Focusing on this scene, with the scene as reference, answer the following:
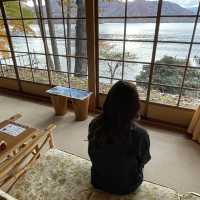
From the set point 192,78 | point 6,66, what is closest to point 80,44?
point 192,78

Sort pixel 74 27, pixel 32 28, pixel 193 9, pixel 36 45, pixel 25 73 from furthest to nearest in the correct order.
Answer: pixel 25 73
pixel 36 45
pixel 32 28
pixel 74 27
pixel 193 9

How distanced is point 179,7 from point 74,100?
177 centimetres

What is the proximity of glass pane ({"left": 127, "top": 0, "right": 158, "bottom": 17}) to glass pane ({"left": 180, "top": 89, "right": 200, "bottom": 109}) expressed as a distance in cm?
110

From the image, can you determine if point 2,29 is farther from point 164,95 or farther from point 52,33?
point 164,95

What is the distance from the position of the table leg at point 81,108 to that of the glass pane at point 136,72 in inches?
27.6

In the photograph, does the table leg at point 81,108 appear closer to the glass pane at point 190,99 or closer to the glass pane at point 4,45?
the glass pane at point 190,99

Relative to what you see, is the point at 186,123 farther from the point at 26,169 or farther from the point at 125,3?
the point at 26,169

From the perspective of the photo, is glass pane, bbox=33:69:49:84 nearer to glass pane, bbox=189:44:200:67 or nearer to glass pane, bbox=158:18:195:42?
glass pane, bbox=158:18:195:42

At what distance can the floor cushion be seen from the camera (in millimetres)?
1183

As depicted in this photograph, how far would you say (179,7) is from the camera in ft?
6.80

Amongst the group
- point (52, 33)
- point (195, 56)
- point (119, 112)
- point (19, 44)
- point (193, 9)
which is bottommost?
point (119, 112)

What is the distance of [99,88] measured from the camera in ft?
9.65

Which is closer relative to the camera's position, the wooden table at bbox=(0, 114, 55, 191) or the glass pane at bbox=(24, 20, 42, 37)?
the wooden table at bbox=(0, 114, 55, 191)

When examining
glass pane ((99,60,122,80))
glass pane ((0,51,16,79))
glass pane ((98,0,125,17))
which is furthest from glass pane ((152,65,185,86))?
glass pane ((0,51,16,79))
